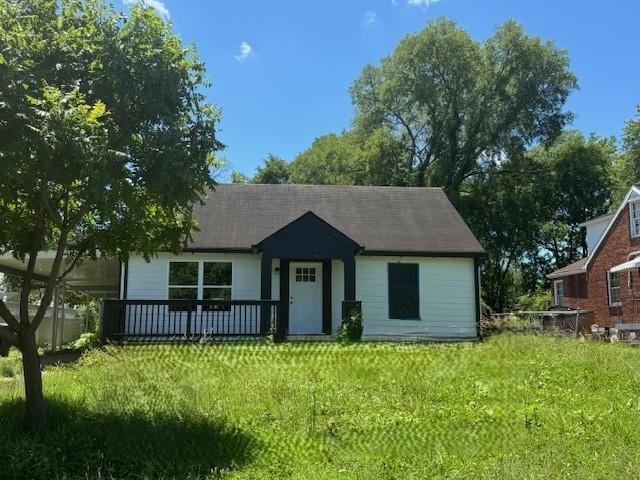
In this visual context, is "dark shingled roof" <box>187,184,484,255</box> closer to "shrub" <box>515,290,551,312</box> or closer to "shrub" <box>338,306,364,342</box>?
"shrub" <box>338,306,364,342</box>

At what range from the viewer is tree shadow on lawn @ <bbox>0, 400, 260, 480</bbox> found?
592cm

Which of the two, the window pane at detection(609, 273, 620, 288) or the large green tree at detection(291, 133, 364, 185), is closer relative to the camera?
the window pane at detection(609, 273, 620, 288)

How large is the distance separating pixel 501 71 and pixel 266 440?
34.3 m

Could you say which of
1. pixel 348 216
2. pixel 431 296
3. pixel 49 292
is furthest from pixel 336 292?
pixel 49 292

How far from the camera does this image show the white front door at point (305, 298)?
58.0ft

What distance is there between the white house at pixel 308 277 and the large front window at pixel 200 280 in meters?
0.03

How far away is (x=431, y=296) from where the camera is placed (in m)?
17.9

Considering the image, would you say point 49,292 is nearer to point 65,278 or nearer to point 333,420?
point 333,420

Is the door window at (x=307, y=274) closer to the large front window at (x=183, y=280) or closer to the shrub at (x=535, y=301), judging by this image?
the large front window at (x=183, y=280)

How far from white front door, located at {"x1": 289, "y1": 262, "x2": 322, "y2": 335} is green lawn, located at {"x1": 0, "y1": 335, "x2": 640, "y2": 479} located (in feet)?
22.0

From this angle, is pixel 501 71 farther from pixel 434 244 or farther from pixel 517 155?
pixel 434 244

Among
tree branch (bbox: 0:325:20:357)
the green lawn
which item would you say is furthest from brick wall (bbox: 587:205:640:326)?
tree branch (bbox: 0:325:20:357)

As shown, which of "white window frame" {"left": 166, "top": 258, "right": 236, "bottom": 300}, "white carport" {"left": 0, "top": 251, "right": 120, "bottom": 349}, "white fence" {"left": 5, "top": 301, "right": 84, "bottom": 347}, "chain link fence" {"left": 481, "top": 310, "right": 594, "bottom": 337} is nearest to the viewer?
"white carport" {"left": 0, "top": 251, "right": 120, "bottom": 349}

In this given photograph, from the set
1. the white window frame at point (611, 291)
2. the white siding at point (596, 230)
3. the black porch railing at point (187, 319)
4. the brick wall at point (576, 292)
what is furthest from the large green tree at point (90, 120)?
the brick wall at point (576, 292)
